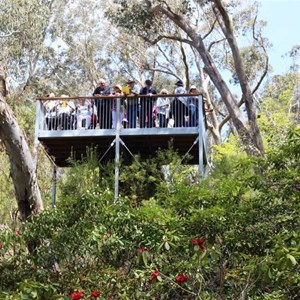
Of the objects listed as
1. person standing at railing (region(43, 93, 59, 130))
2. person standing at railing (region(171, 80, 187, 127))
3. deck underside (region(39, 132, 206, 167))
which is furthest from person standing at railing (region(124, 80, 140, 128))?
person standing at railing (region(43, 93, 59, 130))

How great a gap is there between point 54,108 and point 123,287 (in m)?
6.99

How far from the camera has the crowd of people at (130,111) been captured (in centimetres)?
1120

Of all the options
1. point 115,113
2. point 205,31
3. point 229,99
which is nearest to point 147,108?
point 115,113

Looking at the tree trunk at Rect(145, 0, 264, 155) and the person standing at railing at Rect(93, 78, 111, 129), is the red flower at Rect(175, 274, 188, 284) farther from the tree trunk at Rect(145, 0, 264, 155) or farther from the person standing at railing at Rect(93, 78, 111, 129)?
the tree trunk at Rect(145, 0, 264, 155)

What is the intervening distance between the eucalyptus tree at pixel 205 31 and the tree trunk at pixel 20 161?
7.27m

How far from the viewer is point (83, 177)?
10.3 meters

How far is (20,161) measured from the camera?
21.2 feet

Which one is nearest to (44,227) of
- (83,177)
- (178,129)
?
(83,177)

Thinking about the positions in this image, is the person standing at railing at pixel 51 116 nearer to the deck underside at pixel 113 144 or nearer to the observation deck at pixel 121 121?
the observation deck at pixel 121 121

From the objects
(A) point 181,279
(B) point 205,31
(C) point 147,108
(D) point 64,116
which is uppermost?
(B) point 205,31

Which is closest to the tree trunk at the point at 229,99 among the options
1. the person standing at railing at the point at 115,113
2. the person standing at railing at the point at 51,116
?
the person standing at railing at the point at 115,113

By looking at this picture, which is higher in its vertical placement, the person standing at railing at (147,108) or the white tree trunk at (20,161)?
the person standing at railing at (147,108)

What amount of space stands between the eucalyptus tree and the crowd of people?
258 cm

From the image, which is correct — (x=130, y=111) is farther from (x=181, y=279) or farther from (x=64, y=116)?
(x=181, y=279)
